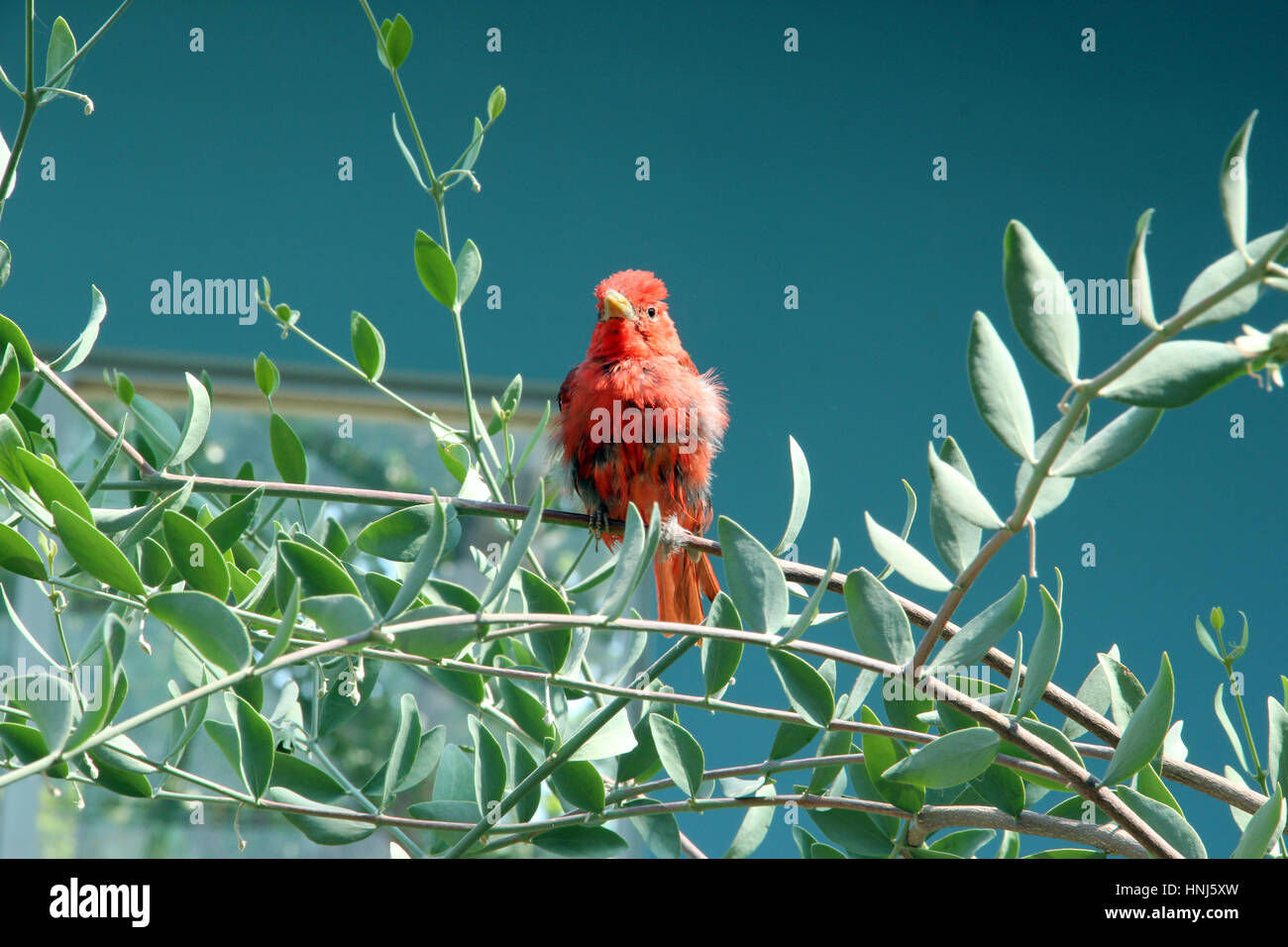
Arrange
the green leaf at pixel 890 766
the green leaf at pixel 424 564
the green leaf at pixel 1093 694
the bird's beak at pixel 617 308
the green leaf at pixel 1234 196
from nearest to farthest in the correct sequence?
1. the green leaf at pixel 1234 196
2. the green leaf at pixel 424 564
3. the green leaf at pixel 890 766
4. the green leaf at pixel 1093 694
5. the bird's beak at pixel 617 308

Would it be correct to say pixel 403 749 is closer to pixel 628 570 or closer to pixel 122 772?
pixel 122 772

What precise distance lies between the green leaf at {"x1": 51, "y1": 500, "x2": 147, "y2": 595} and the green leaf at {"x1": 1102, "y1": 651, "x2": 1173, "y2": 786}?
427 millimetres

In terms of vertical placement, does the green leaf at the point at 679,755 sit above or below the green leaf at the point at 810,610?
below

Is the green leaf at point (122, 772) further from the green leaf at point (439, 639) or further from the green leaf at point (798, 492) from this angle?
the green leaf at point (798, 492)

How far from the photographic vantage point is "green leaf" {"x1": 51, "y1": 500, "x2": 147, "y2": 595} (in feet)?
1.53

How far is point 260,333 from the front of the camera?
2994 millimetres

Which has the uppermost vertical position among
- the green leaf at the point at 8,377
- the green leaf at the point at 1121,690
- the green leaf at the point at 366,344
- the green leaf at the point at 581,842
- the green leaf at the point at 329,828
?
the green leaf at the point at 366,344

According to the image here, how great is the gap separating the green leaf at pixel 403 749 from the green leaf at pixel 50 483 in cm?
21

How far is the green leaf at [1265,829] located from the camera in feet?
1.38

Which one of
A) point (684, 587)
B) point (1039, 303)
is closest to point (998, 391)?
point (1039, 303)

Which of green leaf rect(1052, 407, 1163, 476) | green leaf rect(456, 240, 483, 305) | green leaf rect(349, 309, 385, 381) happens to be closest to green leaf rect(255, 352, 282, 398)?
green leaf rect(349, 309, 385, 381)

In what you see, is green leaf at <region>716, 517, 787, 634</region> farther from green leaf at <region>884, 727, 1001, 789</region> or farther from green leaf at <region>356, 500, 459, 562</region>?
green leaf at <region>356, 500, 459, 562</region>

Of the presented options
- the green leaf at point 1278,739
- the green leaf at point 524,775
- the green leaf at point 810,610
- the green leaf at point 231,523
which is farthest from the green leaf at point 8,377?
the green leaf at point 1278,739
